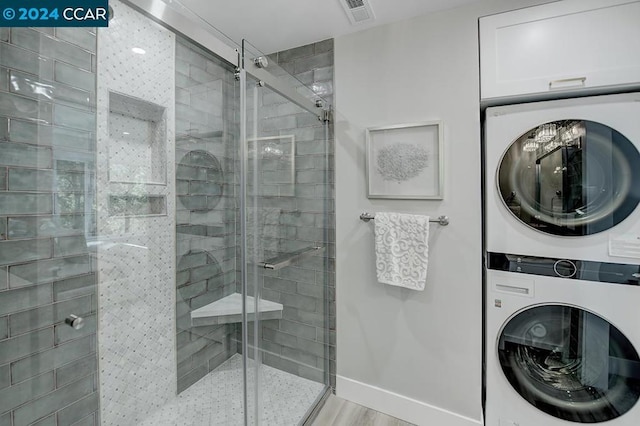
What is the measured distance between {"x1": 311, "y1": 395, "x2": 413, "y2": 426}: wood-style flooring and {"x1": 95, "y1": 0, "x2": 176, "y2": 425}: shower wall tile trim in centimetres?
109

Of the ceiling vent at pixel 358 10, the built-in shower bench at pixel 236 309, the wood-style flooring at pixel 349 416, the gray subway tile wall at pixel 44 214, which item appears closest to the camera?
the gray subway tile wall at pixel 44 214

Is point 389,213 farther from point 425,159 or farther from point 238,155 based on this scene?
point 238,155

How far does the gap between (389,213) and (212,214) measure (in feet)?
3.41

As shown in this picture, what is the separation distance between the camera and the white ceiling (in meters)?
1.61

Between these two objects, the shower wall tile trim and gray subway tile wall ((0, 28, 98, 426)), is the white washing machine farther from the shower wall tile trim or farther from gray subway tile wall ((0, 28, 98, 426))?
gray subway tile wall ((0, 28, 98, 426))

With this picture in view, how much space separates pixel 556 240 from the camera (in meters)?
1.42

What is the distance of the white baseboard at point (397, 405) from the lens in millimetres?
1673

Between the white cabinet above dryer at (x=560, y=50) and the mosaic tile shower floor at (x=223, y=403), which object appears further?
the white cabinet above dryer at (x=560, y=50)

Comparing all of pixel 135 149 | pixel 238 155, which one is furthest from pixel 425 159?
pixel 135 149

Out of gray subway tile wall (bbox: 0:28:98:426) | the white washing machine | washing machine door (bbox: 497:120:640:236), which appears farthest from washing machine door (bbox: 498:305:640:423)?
gray subway tile wall (bbox: 0:28:98:426)

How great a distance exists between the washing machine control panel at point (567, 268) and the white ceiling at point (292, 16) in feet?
4.72

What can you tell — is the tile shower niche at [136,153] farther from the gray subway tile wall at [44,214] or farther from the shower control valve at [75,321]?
the shower control valve at [75,321]

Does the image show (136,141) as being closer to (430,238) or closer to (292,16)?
(292,16)

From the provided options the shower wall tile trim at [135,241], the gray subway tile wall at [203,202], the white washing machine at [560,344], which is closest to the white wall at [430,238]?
the white washing machine at [560,344]
